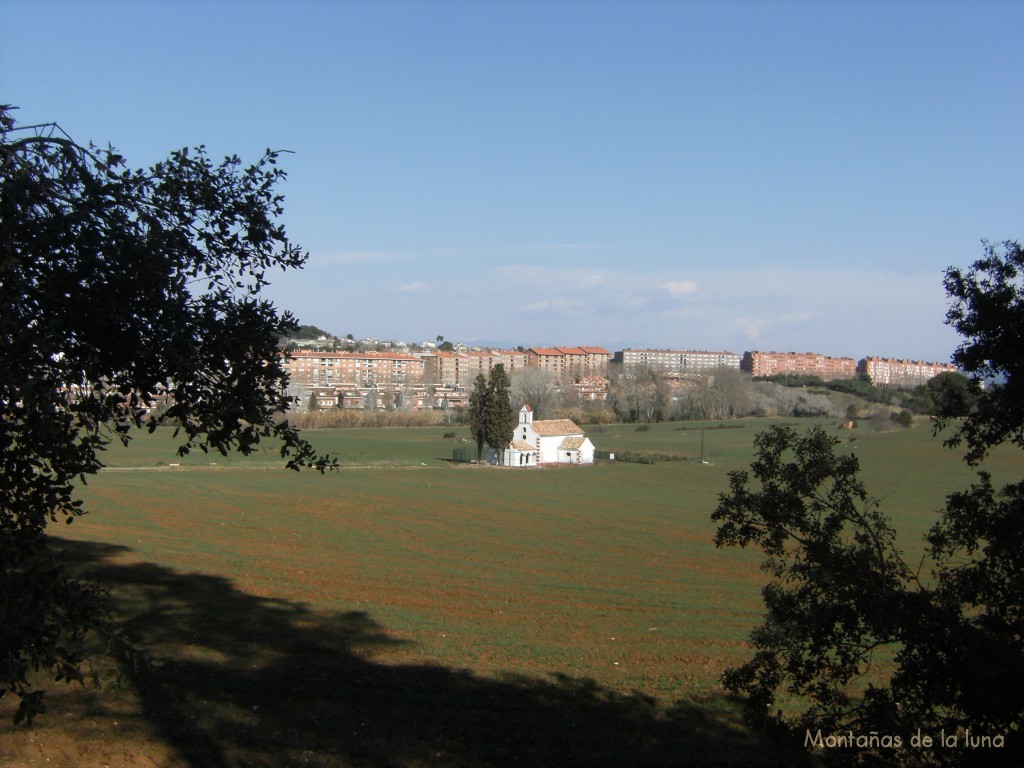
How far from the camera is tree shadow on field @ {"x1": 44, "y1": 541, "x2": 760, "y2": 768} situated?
8305mm

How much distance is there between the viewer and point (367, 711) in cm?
949

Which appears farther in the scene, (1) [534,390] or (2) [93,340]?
(1) [534,390]

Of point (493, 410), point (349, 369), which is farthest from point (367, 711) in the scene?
point (349, 369)

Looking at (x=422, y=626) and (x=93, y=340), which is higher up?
(x=93, y=340)

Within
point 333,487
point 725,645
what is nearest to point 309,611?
point 725,645

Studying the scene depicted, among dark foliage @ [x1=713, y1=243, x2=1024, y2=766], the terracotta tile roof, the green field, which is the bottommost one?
the green field

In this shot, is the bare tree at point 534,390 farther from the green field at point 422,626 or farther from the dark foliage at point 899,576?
the dark foliage at point 899,576

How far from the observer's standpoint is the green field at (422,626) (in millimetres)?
8906

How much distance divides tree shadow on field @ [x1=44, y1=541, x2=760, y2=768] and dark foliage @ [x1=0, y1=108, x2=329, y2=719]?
8.65 feet

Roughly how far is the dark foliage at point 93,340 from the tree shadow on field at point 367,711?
2636 mm

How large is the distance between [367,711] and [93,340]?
6.04 m

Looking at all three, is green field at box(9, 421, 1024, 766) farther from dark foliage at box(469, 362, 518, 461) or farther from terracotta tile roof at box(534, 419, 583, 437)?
terracotta tile roof at box(534, 419, 583, 437)

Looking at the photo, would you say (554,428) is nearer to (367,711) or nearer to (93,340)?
(367,711)

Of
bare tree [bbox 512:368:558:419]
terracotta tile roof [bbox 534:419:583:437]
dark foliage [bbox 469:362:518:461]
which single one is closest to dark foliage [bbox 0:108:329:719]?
dark foliage [bbox 469:362:518:461]
